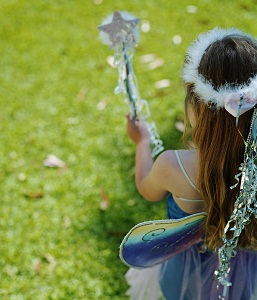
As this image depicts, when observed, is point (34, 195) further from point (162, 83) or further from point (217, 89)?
point (217, 89)

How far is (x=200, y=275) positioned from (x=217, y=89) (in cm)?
77

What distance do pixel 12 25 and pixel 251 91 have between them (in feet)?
8.95

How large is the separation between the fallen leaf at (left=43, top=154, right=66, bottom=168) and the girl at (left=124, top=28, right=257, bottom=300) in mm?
978

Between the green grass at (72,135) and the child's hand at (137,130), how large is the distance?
615 millimetres

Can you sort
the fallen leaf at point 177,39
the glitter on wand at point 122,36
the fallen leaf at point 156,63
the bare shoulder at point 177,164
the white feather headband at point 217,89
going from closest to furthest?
the white feather headband at point 217,89, the bare shoulder at point 177,164, the glitter on wand at point 122,36, the fallen leaf at point 156,63, the fallen leaf at point 177,39

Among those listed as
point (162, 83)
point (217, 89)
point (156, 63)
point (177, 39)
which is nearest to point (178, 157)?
point (217, 89)

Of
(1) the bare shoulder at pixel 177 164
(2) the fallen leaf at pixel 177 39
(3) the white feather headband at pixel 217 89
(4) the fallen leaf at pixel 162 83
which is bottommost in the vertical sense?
(4) the fallen leaf at pixel 162 83

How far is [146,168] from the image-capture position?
1.69 meters

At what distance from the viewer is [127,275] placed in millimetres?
2057

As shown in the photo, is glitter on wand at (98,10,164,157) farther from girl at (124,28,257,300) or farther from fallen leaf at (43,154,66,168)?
fallen leaf at (43,154,66,168)

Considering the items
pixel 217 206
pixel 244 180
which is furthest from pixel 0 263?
pixel 244 180

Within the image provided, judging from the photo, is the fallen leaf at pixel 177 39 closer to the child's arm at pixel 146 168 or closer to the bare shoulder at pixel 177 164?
the child's arm at pixel 146 168

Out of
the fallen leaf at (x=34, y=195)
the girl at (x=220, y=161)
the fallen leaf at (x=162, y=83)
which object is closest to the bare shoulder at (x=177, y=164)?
the girl at (x=220, y=161)

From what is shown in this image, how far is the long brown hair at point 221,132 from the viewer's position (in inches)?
46.4
